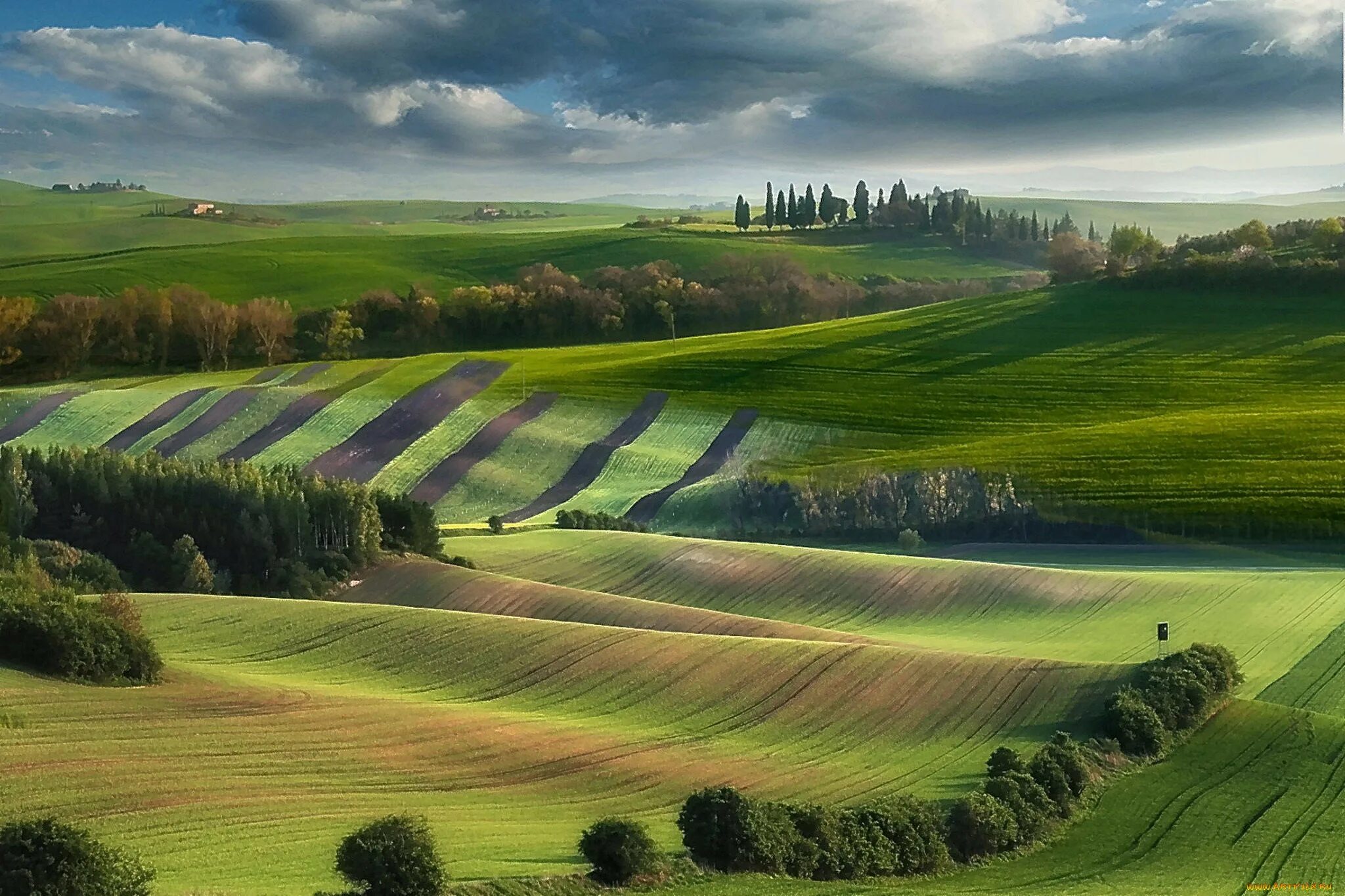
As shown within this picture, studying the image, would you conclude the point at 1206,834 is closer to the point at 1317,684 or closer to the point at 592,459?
the point at 1317,684

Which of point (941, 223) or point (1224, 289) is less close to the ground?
point (941, 223)

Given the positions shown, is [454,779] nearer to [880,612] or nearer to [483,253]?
[880,612]

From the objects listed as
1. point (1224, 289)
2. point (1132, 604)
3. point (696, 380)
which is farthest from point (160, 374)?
point (1224, 289)

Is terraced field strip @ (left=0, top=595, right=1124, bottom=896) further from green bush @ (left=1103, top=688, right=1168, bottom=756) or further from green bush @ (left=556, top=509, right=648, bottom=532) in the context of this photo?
green bush @ (left=556, top=509, right=648, bottom=532)

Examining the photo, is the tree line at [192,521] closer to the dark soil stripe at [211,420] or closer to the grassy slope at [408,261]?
the dark soil stripe at [211,420]

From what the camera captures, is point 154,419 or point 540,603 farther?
point 154,419

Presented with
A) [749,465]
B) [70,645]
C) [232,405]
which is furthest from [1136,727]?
[232,405]
